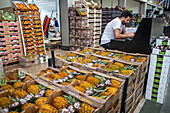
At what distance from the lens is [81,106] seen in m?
1.30

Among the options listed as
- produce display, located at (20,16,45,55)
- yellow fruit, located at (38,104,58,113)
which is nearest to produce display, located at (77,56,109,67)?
yellow fruit, located at (38,104,58,113)

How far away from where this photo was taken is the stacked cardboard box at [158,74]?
2409mm

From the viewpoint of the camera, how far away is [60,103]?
1326mm

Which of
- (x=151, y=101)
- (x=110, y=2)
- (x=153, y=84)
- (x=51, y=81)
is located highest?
(x=110, y=2)

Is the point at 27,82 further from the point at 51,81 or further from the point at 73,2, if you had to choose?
the point at 73,2

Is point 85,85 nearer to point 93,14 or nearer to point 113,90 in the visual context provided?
point 113,90

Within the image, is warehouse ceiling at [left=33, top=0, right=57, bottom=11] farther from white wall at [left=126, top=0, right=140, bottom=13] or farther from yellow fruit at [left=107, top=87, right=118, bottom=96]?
Answer: yellow fruit at [left=107, top=87, right=118, bottom=96]

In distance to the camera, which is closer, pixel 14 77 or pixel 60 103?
pixel 60 103

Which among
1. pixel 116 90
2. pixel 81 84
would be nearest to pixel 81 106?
pixel 81 84

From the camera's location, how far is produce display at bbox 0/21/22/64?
496 centimetres

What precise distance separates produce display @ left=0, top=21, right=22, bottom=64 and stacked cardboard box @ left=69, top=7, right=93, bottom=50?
2.71 metres

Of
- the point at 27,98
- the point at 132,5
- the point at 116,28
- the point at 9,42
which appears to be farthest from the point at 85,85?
the point at 132,5

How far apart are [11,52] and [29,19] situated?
1546mm

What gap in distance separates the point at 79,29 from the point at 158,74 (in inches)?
198
